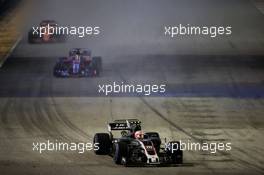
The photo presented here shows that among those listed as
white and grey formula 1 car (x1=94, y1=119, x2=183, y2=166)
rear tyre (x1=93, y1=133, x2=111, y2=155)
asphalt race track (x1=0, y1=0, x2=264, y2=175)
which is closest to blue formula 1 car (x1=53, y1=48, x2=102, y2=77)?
asphalt race track (x1=0, y1=0, x2=264, y2=175)

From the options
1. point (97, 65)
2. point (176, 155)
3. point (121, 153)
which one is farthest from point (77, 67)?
point (176, 155)

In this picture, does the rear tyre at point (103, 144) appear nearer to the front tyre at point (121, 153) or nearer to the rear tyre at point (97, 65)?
the front tyre at point (121, 153)

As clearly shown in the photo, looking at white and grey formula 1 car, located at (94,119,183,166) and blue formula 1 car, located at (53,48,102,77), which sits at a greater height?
blue formula 1 car, located at (53,48,102,77)

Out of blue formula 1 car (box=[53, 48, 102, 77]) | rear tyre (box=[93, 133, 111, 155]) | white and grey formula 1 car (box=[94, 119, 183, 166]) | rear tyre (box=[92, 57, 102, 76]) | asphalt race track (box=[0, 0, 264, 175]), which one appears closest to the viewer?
white and grey formula 1 car (box=[94, 119, 183, 166])

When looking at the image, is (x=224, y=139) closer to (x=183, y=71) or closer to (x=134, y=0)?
(x=183, y=71)

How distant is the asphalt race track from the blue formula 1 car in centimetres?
52

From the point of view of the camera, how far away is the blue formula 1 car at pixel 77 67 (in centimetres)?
6638

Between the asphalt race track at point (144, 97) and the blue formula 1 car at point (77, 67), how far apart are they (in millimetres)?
521

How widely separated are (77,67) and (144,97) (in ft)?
23.0

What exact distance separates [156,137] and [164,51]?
102 ft

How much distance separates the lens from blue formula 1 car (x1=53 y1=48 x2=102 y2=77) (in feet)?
218

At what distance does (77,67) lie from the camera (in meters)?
66.5

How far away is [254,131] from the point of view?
52.5 m

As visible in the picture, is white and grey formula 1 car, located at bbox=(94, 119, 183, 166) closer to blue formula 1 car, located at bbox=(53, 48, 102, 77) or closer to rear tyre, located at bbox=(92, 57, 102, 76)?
blue formula 1 car, located at bbox=(53, 48, 102, 77)
